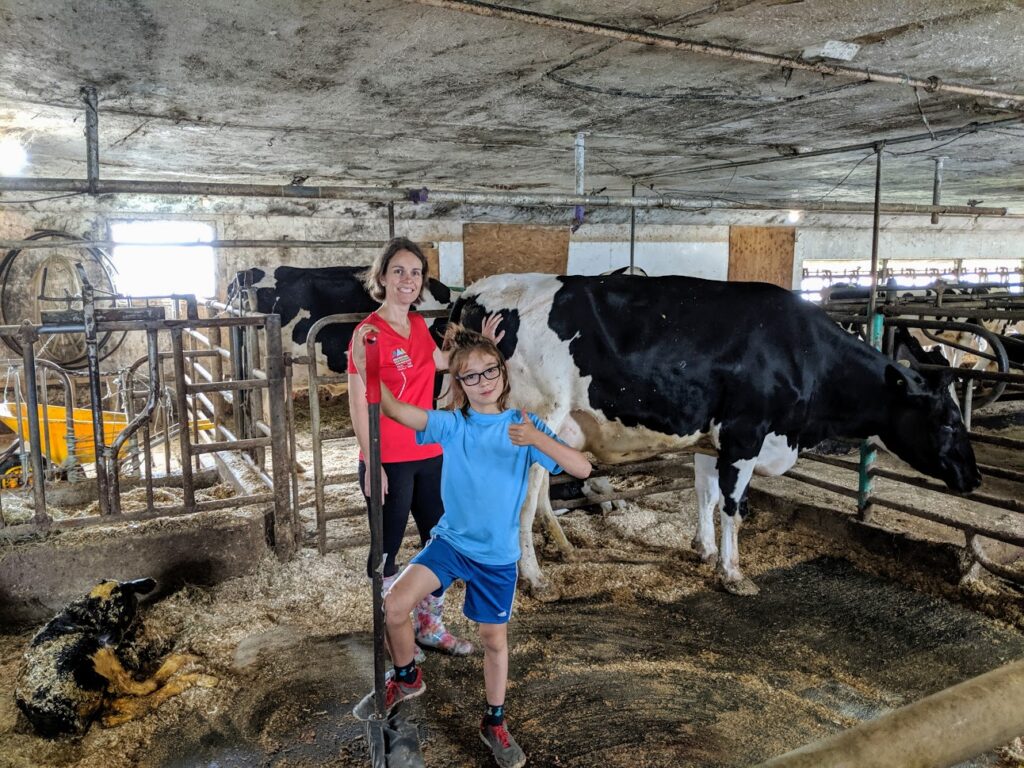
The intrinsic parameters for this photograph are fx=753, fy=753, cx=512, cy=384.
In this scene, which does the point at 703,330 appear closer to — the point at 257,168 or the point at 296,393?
the point at 257,168

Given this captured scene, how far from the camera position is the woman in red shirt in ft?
10.6

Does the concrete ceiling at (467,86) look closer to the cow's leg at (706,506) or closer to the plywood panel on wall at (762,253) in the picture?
the cow's leg at (706,506)

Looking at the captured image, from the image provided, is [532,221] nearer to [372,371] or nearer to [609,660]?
[609,660]

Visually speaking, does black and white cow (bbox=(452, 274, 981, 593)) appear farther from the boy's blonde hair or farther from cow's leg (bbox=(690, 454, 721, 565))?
the boy's blonde hair

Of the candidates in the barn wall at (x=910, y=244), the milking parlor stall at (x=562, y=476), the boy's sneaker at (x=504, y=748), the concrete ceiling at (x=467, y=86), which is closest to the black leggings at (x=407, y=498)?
the milking parlor stall at (x=562, y=476)

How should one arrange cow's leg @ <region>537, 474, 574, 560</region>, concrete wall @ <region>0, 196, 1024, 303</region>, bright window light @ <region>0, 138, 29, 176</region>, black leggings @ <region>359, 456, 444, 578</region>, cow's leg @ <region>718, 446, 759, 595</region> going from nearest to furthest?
black leggings @ <region>359, 456, 444, 578</region>, cow's leg @ <region>718, 446, 759, 595</region>, cow's leg @ <region>537, 474, 574, 560</region>, bright window light @ <region>0, 138, 29, 176</region>, concrete wall @ <region>0, 196, 1024, 303</region>

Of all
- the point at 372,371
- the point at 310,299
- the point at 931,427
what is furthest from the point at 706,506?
the point at 310,299

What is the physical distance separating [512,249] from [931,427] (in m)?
8.86

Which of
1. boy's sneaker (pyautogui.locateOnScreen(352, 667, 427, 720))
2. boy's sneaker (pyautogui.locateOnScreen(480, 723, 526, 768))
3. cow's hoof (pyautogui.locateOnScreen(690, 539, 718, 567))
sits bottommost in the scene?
cow's hoof (pyautogui.locateOnScreen(690, 539, 718, 567))

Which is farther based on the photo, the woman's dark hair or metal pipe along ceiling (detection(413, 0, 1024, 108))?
metal pipe along ceiling (detection(413, 0, 1024, 108))

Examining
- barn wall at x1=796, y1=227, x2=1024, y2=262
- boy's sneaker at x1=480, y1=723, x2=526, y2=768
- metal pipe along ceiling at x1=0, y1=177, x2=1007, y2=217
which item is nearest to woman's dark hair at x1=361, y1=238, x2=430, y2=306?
metal pipe along ceiling at x1=0, y1=177, x2=1007, y2=217

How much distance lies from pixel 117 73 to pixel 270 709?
3.68 meters

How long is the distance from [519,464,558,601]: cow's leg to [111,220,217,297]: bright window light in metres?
7.36

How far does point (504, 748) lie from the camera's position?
278 cm
